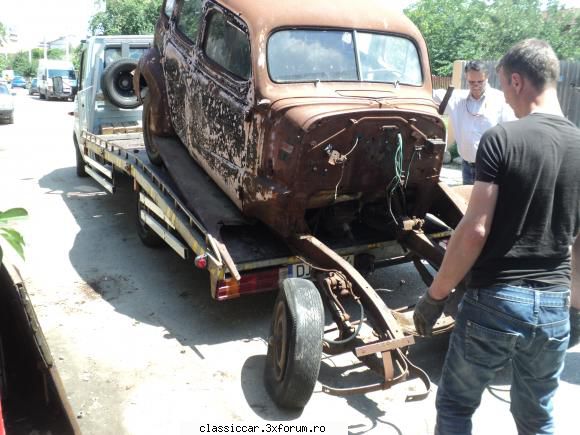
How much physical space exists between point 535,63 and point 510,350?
4.05 feet

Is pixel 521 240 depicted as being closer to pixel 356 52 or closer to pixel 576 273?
pixel 576 273

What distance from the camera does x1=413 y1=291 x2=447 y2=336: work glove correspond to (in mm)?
2822

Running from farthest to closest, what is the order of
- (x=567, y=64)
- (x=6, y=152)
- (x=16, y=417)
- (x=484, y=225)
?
(x=6, y=152) < (x=567, y=64) < (x=16, y=417) < (x=484, y=225)

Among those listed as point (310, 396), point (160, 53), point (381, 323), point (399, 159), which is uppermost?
point (160, 53)

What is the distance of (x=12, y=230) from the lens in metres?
1.98

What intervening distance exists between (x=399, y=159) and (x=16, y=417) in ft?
10.6

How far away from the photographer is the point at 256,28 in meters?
4.87

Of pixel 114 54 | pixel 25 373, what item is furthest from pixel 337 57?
pixel 114 54

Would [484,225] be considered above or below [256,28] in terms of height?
below

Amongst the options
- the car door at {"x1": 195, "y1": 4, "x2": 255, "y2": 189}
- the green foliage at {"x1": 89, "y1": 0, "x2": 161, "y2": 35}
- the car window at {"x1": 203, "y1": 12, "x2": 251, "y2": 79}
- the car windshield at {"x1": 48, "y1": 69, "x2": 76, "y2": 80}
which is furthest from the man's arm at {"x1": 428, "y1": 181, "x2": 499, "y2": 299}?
the car windshield at {"x1": 48, "y1": 69, "x2": 76, "y2": 80}

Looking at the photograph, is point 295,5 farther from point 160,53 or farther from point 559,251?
point 559,251

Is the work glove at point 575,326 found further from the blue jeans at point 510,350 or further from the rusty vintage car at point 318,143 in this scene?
the blue jeans at point 510,350

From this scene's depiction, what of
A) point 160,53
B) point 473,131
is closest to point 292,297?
point 473,131

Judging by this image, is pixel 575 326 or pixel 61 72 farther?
pixel 61 72
